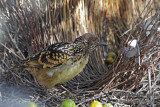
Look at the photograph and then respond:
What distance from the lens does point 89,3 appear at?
10.4 feet

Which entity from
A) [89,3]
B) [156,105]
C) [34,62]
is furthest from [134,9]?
[34,62]

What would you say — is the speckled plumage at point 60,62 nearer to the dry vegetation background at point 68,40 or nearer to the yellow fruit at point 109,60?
the dry vegetation background at point 68,40

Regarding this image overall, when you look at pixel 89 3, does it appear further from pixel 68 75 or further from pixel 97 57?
pixel 68 75

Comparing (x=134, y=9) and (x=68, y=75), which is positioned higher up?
(x=134, y=9)

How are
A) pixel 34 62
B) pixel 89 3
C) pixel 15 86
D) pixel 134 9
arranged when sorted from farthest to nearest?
pixel 134 9, pixel 89 3, pixel 15 86, pixel 34 62

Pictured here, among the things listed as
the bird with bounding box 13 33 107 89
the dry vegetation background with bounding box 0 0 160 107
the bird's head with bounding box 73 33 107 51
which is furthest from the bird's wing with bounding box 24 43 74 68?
the dry vegetation background with bounding box 0 0 160 107

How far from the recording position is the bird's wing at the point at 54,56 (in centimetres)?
234

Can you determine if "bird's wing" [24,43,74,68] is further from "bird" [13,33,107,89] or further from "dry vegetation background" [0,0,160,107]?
"dry vegetation background" [0,0,160,107]

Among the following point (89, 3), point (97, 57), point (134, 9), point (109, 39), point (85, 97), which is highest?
point (134, 9)

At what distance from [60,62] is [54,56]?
111mm

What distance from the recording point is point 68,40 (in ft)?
9.88

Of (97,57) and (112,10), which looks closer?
(97,57)

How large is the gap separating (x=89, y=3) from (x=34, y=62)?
1256mm

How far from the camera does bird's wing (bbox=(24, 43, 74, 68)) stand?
7.68ft
